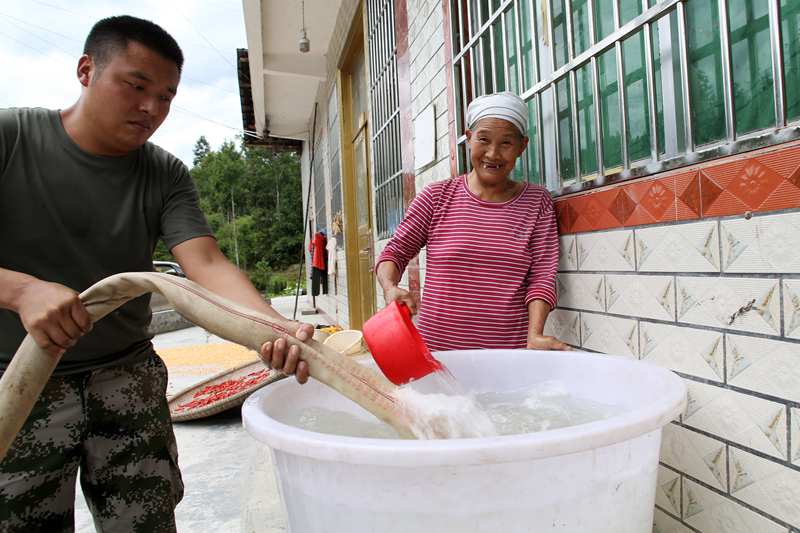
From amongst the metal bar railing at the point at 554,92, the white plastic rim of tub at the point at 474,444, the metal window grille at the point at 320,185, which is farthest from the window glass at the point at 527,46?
the metal window grille at the point at 320,185

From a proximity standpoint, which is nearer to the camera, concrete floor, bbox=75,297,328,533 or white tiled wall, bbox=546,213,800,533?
white tiled wall, bbox=546,213,800,533

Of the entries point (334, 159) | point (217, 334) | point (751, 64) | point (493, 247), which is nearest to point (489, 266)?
point (493, 247)

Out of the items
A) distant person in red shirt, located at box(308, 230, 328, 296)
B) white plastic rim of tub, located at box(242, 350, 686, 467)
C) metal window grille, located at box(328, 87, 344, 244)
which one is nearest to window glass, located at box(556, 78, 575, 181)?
white plastic rim of tub, located at box(242, 350, 686, 467)

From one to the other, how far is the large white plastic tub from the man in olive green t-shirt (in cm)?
71

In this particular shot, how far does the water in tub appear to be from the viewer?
1.10 meters

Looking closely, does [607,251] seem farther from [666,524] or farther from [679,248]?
[666,524]

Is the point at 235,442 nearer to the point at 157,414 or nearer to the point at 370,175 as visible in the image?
the point at 157,414

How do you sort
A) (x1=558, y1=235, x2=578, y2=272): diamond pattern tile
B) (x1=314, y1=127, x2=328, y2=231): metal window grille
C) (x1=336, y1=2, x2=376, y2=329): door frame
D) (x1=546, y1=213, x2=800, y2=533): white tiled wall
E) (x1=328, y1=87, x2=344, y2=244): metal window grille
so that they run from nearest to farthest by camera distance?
(x1=546, y1=213, x2=800, y2=533): white tiled wall < (x1=558, y1=235, x2=578, y2=272): diamond pattern tile < (x1=336, y1=2, x2=376, y2=329): door frame < (x1=328, y1=87, x2=344, y2=244): metal window grille < (x1=314, y1=127, x2=328, y2=231): metal window grille

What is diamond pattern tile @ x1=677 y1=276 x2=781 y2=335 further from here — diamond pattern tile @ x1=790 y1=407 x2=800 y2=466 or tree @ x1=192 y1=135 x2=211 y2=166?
tree @ x1=192 y1=135 x2=211 y2=166

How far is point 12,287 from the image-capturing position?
1222 millimetres

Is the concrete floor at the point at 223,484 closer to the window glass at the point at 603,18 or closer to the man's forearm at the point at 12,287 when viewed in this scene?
the man's forearm at the point at 12,287

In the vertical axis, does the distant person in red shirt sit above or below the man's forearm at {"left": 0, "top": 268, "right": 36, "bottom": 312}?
above

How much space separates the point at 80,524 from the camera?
2.50 meters

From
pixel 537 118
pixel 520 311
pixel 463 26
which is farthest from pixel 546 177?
pixel 463 26
